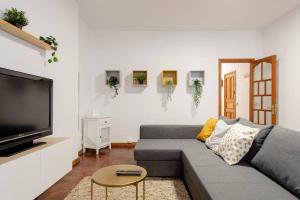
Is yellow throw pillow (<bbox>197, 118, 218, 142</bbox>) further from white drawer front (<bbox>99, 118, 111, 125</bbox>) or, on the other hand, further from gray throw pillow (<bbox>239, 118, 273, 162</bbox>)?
white drawer front (<bbox>99, 118, 111, 125</bbox>)

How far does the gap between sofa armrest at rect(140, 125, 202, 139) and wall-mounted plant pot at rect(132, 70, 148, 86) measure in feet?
4.65

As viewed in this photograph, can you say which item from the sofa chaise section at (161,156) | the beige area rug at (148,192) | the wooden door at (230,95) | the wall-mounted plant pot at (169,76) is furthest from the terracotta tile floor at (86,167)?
the wooden door at (230,95)

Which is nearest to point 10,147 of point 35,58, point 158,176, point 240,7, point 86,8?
point 35,58

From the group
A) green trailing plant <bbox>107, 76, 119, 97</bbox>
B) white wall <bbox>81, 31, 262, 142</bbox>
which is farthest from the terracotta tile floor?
green trailing plant <bbox>107, 76, 119, 97</bbox>

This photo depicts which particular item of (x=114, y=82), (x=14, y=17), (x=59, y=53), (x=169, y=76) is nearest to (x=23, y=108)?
(x=14, y=17)

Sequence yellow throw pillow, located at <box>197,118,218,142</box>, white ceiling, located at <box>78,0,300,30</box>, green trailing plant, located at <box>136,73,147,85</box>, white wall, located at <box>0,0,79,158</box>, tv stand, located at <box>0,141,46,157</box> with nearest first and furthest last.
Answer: tv stand, located at <box>0,141,46,157</box>
white wall, located at <box>0,0,79,158</box>
yellow throw pillow, located at <box>197,118,218,142</box>
white ceiling, located at <box>78,0,300,30</box>
green trailing plant, located at <box>136,73,147,85</box>

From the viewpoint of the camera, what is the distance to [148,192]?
236 centimetres

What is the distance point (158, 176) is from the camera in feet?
9.28

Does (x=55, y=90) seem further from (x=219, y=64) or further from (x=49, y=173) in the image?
(x=219, y=64)

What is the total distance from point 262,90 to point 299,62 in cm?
100

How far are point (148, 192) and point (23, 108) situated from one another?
1620mm

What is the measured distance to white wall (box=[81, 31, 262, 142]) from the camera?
4.77 m

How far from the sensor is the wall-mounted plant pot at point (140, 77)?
4.61 metres

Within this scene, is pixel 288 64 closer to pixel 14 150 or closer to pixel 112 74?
pixel 112 74
